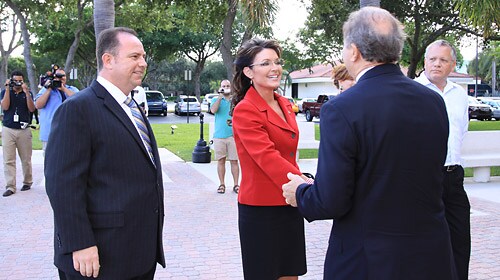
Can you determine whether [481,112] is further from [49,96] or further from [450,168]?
[450,168]

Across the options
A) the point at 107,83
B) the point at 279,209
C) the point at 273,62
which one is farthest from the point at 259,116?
the point at 107,83

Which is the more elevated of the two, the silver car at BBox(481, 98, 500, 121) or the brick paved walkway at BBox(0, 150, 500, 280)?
the silver car at BBox(481, 98, 500, 121)

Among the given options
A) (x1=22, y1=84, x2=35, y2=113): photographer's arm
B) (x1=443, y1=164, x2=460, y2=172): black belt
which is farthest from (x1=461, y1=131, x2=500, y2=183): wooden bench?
(x1=22, y1=84, x2=35, y2=113): photographer's arm

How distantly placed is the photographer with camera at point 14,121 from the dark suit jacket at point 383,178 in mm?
7704

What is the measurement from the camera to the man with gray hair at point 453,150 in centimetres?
377

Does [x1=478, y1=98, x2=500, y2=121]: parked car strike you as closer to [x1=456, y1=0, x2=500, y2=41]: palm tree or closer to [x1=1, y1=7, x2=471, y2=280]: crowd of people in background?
[x1=456, y1=0, x2=500, y2=41]: palm tree

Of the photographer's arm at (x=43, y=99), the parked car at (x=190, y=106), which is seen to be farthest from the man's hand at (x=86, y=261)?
the parked car at (x=190, y=106)

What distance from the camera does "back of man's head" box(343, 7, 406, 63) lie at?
2.24 metres

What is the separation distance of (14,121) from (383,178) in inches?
315

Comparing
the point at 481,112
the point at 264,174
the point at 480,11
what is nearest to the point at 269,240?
the point at 264,174

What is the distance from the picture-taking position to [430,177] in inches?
90.2

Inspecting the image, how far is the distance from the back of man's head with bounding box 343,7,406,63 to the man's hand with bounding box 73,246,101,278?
5.17 feet

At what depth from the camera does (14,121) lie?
8758mm

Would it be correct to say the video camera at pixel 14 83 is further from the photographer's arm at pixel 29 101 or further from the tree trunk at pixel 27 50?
the tree trunk at pixel 27 50
